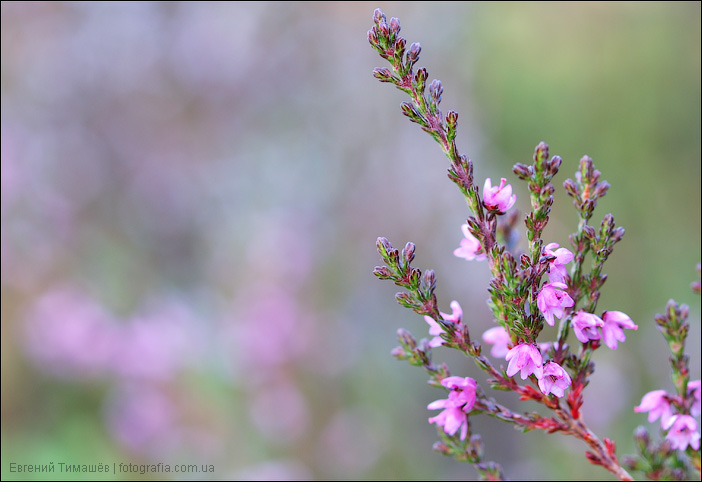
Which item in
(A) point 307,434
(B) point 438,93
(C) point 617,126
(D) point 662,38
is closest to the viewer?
(B) point 438,93

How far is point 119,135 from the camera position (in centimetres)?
426

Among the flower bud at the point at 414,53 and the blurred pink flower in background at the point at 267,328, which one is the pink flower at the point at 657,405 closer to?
the flower bud at the point at 414,53

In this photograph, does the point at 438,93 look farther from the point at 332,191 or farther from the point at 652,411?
the point at 332,191

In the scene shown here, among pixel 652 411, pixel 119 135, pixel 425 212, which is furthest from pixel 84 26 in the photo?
pixel 652 411

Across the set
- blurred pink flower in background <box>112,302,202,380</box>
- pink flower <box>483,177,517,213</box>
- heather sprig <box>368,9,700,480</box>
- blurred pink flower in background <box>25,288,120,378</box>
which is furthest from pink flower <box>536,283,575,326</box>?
blurred pink flower in background <box>25,288,120,378</box>

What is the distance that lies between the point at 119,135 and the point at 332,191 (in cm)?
153

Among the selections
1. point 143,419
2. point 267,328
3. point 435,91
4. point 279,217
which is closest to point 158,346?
point 143,419

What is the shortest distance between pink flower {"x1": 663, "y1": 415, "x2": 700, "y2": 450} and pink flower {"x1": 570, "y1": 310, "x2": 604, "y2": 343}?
191 mm

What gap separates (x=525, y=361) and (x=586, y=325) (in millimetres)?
106

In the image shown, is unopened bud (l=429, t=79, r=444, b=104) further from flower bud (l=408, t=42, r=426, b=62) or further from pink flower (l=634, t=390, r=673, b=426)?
pink flower (l=634, t=390, r=673, b=426)

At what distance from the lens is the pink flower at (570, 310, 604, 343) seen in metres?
0.77

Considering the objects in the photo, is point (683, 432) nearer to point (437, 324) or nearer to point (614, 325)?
point (614, 325)

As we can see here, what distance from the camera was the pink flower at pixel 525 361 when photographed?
29.3 inches

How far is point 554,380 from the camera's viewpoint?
2.55 ft
